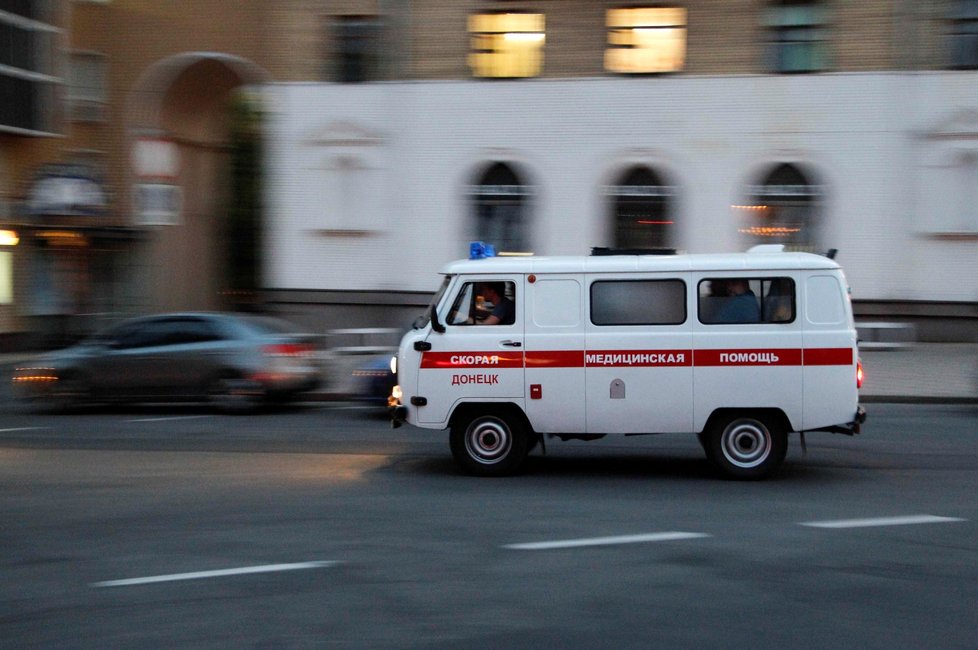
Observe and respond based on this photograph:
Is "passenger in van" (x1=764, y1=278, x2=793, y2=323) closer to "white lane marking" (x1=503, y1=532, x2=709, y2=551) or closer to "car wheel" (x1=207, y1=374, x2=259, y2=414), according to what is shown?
"white lane marking" (x1=503, y1=532, x2=709, y2=551)

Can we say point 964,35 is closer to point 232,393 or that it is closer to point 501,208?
point 501,208

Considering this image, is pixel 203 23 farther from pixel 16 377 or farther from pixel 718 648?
pixel 718 648

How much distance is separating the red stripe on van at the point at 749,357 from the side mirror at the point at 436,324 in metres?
2.40

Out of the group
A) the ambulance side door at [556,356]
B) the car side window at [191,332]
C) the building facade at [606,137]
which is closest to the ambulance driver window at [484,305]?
the ambulance side door at [556,356]

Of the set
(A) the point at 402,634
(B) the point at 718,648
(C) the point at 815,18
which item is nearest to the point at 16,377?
(A) the point at 402,634

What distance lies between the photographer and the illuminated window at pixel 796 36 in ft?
80.5

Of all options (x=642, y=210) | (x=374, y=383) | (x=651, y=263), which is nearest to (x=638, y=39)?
(x=642, y=210)

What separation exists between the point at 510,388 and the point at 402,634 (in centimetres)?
485

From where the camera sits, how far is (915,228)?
24.3 meters

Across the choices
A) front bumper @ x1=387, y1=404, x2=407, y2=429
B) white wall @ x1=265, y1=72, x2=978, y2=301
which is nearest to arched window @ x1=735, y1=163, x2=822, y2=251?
white wall @ x1=265, y1=72, x2=978, y2=301

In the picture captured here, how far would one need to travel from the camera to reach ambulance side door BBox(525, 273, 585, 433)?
34.2 feet

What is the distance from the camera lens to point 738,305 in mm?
10344

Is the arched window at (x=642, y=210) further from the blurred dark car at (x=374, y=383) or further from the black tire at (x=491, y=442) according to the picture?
the black tire at (x=491, y=442)

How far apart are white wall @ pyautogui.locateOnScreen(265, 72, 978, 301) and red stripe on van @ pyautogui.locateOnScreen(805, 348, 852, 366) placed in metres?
15.2
